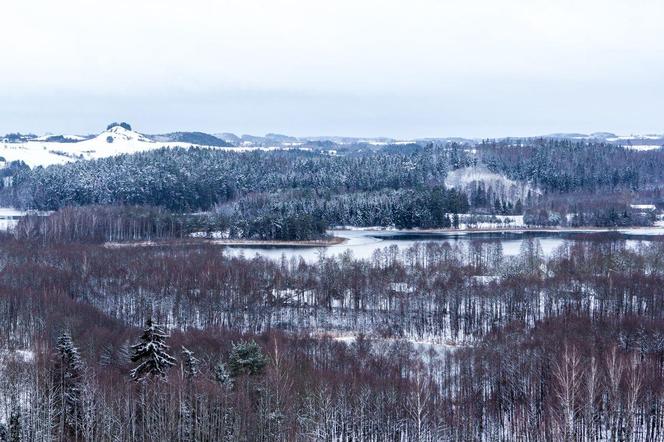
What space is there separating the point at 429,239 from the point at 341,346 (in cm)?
4245

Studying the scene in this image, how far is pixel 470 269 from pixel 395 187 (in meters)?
52.0

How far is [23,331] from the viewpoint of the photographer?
31.2 m

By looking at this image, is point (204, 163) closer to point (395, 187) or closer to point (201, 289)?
point (395, 187)

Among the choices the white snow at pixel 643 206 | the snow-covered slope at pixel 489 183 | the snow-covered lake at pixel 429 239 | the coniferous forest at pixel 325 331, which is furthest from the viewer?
the snow-covered slope at pixel 489 183

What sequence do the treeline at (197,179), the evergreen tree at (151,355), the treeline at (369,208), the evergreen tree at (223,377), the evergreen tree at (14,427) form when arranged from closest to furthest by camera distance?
the evergreen tree at (14,427) < the evergreen tree at (151,355) < the evergreen tree at (223,377) < the treeline at (369,208) < the treeline at (197,179)

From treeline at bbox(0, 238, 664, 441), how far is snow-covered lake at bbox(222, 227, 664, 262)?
29.4ft

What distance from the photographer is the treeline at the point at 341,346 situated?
2089cm

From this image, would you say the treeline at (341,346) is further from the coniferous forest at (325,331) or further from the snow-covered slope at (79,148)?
the snow-covered slope at (79,148)

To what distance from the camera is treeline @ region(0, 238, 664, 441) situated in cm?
2089

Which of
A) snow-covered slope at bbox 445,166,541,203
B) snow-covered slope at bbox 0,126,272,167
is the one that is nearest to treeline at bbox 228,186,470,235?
snow-covered slope at bbox 445,166,541,203

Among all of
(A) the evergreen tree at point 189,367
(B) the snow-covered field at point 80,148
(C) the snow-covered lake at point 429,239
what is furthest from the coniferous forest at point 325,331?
(B) the snow-covered field at point 80,148

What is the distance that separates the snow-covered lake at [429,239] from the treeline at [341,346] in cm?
896

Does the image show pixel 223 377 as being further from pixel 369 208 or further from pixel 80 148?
pixel 80 148

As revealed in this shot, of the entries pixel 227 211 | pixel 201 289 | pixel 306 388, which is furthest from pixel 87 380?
pixel 227 211
